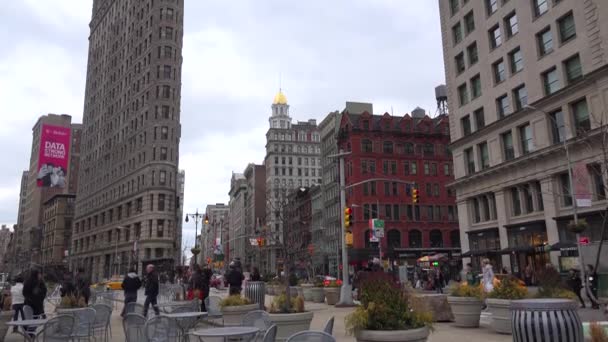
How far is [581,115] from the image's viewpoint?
1312 inches

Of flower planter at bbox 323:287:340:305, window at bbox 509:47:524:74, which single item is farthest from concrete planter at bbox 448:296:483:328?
window at bbox 509:47:524:74

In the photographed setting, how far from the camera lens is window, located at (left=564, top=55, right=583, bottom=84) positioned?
110ft

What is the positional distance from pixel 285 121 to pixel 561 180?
137 meters

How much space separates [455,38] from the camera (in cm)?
4819

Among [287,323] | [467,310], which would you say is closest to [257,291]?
[287,323]

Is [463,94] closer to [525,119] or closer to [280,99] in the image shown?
[525,119]

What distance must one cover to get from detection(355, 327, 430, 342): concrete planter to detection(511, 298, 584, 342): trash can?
155 centimetres

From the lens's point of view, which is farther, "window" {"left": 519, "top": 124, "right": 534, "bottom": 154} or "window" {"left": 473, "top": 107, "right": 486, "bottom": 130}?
"window" {"left": 473, "top": 107, "right": 486, "bottom": 130}

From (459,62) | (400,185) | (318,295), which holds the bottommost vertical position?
(318,295)

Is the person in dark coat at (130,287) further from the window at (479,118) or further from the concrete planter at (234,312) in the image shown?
the window at (479,118)

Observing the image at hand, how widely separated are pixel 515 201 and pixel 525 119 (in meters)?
6.86

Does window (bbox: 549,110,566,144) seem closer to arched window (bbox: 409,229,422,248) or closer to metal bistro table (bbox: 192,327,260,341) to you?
metal bistro table (bbox: 192,327,260,341)

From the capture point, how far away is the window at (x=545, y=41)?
3588 centimetres

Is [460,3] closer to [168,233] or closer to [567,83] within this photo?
[567,83]
